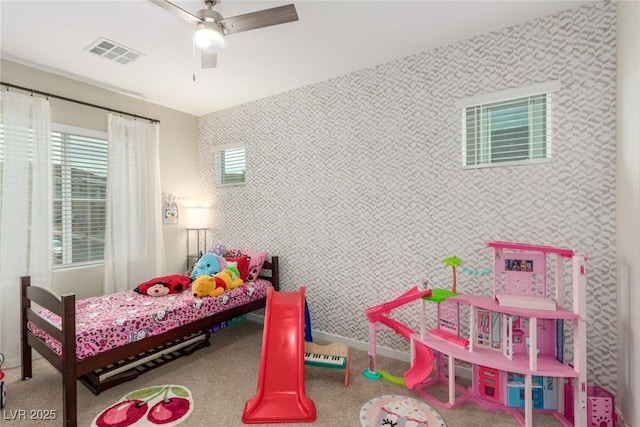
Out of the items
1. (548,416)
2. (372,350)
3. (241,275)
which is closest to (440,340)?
(372,350)

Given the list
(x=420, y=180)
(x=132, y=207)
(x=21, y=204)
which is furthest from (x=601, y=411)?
(x=21, y=204)

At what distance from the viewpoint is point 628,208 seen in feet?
6.39

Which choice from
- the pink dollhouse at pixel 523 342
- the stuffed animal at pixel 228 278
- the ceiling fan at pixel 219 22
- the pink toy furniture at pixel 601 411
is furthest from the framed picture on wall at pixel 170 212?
the pink toy furniture at pixel 601 411

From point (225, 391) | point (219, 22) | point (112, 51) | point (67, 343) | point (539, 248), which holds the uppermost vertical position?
point (112, 51)

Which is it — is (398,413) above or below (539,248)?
below

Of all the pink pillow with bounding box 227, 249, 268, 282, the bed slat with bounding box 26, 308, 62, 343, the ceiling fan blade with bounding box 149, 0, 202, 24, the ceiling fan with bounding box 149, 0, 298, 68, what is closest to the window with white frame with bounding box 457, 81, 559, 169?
the ceiling fan with bounding box 149, 0, 298, 68

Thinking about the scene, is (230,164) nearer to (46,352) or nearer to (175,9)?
(175,9)

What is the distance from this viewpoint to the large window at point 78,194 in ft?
11.0

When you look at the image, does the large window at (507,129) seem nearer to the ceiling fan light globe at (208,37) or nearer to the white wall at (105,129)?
the ceiling fan light globe at (208,37)

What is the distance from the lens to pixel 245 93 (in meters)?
3.93

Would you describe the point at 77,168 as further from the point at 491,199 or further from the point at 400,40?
the point at 491,199

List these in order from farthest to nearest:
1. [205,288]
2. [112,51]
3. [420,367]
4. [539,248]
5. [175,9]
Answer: [205,288], [112,51], [420,367], [539,248], [175,9]

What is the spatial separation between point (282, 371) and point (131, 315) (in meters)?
1.35

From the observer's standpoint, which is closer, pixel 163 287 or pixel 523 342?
pixel 523 342
